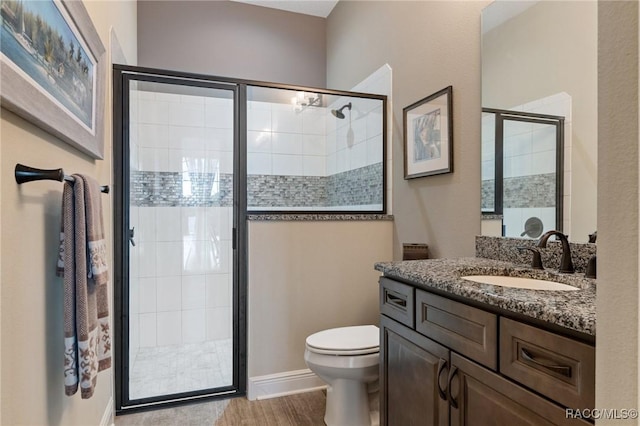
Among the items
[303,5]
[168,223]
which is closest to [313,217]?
[168,223]

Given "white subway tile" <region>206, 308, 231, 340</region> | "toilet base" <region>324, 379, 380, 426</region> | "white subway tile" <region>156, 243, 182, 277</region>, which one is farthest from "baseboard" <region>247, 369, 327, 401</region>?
"white subway tile" <region>156, 243, 182, 277</region>

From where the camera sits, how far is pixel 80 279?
1043mm

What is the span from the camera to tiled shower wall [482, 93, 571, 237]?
1.38 metres

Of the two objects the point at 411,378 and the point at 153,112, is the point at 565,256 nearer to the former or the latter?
the point at 411,378

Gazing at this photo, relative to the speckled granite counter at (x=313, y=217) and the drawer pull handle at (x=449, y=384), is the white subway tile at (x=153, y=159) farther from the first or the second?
the drawer pull handle at (x=449, y=384)

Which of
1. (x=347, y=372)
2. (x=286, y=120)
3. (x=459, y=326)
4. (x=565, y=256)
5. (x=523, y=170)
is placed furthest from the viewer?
(x=286, y=120)

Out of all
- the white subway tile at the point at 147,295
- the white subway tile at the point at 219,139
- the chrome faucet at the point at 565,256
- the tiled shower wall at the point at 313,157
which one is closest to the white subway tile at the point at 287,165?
the tiled shower wall at the point at 313,157

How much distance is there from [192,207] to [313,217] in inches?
31.4

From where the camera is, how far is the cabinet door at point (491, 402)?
835 millimetres

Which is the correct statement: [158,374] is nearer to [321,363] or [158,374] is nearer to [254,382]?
[254,382]

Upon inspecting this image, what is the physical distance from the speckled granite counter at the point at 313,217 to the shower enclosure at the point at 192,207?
0.07 m

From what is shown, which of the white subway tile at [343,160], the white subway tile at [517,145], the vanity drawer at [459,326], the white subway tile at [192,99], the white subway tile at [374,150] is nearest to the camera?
the vanity drawer at [459,326]

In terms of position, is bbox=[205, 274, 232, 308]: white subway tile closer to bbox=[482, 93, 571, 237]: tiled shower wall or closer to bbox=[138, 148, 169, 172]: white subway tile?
bbox=[138, 148, 169, 172]: white subway tile

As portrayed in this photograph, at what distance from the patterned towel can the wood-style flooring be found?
43.6 inches
